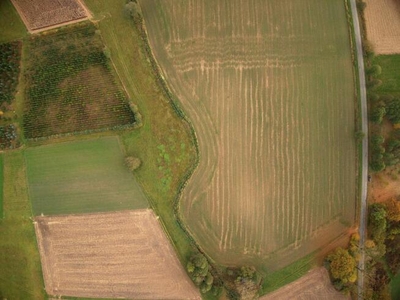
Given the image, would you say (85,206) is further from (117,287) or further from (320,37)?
(320,37)

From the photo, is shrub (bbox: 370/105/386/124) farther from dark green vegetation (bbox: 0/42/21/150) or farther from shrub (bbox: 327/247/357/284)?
dark green vegetation (bbox: 0/42/21/150)

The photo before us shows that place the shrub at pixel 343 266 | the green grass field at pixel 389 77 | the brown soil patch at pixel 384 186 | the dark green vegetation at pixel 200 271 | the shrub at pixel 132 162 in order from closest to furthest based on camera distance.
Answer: the dark green vegetation at pixel 200 271, the shrub at pixel 343 266, the shrub at pixel 132 162, the brown soil patch at pixel 384 186, the green grass field at pixel 389 77

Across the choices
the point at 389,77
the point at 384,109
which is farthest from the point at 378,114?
the point at 389,77

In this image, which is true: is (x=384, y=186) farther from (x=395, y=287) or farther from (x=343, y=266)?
(x=395, y=287)

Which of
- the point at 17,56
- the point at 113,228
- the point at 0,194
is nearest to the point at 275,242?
the point at 113,228

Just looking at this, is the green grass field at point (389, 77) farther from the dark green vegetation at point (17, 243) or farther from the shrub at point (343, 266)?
the dark green vegetation at point (17, 243)

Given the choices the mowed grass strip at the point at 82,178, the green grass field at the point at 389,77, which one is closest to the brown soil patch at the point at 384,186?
the green grass field at the point at 389,77
